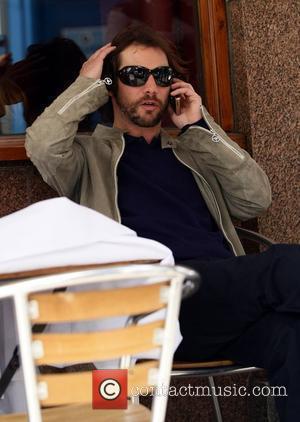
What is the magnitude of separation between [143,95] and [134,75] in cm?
9

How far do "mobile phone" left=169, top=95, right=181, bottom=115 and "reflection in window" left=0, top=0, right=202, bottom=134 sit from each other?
37cm

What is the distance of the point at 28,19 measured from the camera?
375 centimetres

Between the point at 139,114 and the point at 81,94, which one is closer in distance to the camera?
the point at 81,94

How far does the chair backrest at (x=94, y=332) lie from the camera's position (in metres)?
1.70

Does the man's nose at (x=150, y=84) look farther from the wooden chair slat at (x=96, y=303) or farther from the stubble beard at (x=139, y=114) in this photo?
the wooden chair slat at (x=96, y=303)

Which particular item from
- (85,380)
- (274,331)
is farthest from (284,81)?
(85,380)

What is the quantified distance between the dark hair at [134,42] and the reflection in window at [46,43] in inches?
7.9

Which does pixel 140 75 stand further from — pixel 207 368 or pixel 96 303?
pixel 96 303

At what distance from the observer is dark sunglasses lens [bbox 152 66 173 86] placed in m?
3.39

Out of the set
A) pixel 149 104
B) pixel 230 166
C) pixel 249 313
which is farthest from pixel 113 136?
pixel 249 313

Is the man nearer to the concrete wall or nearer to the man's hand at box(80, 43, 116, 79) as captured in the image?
the man's hand at box(80, 43, 116, 79)

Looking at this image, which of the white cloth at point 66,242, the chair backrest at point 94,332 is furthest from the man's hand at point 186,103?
the chair backrest at point 94,332

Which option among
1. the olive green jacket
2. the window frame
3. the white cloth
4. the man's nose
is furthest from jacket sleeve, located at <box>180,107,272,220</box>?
the white cloth

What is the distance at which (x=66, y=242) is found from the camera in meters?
2.03
